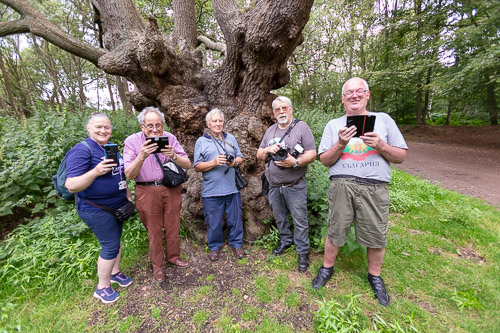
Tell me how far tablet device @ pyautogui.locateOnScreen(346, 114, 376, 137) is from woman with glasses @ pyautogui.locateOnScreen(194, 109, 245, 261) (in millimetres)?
1399

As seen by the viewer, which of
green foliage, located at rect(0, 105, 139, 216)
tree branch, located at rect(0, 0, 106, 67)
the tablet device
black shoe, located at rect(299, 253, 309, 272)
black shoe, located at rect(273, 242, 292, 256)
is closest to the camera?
the tablet device

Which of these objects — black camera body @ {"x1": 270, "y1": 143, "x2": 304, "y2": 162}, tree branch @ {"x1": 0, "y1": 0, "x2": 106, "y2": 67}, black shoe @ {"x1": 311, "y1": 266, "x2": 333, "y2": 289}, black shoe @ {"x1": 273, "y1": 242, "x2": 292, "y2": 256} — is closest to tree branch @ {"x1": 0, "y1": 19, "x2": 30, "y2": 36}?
tree branch @ {"x1": 0, "y1": 0, "x2": 106, "y2": 67}

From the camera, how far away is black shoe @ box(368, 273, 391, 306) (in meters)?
2.22

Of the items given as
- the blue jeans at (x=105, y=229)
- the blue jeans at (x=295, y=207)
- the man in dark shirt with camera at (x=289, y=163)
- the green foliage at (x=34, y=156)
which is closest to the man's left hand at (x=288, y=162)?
the man in dark shirt with camera at (x=289, y=163)

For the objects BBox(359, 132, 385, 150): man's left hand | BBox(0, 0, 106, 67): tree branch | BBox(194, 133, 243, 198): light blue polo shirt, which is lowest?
BBox(194, 133, 243, 198): light blue polo shirt

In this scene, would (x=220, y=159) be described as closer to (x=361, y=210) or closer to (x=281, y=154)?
(x=281, y=154)

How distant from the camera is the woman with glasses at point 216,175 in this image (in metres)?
2.73

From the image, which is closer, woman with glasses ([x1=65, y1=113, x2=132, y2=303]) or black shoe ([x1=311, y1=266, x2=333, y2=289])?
woman with glasses ([x1=65, y1=113, x2=132, y2=303])

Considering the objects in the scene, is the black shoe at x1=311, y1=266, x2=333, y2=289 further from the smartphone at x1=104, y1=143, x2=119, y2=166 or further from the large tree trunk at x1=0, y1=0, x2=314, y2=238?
the smartphone at x1=104, y1=143, x2=119, y2=166

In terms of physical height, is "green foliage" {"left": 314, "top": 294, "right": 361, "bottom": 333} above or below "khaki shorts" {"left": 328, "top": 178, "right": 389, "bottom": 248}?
below

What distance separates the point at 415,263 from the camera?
2830 mm

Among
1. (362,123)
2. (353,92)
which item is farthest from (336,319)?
(353,92)

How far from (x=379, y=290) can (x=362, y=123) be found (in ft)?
6.08

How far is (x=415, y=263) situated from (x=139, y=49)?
489 centimetres
